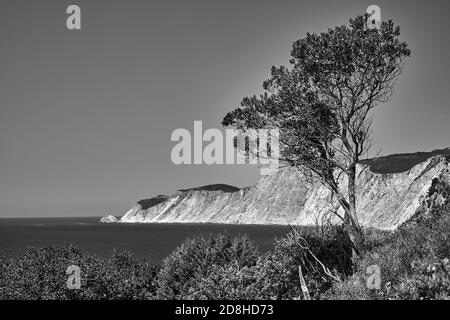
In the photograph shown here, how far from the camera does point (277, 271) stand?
68.7 feet

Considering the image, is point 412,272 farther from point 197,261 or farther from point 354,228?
point 197,261

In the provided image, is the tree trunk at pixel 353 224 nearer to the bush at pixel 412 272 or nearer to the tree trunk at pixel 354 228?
the tree trunk at pixel 354 228

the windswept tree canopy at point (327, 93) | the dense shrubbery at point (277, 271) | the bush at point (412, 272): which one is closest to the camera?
the bush at point (412, 272)

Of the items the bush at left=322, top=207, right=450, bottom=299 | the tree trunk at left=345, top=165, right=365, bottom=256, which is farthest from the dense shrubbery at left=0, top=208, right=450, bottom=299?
the tree trunk at left=345, top=165, right=365, bottom=256

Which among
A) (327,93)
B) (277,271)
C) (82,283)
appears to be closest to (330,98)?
(327,93)

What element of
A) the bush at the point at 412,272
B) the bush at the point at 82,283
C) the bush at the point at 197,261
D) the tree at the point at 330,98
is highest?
the tree at the point at 330,98

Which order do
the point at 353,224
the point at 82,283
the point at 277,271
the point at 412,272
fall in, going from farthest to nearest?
1. the point at 82,283
2. the point at 277,271
3. the point at 353,224
4. the point at 412,272

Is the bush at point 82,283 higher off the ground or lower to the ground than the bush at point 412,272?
lower

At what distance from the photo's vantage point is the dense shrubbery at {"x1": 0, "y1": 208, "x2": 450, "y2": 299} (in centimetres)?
1243

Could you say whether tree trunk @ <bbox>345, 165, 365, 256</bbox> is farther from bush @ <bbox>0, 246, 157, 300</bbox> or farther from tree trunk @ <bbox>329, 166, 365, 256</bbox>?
bush @ <bbox>0, 246, 157, 300</bbox>

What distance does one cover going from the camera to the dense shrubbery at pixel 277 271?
12430mm

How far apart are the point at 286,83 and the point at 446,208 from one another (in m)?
8.70

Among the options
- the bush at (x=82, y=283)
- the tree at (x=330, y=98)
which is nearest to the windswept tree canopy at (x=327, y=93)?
the tree at (x=330, y=98)
